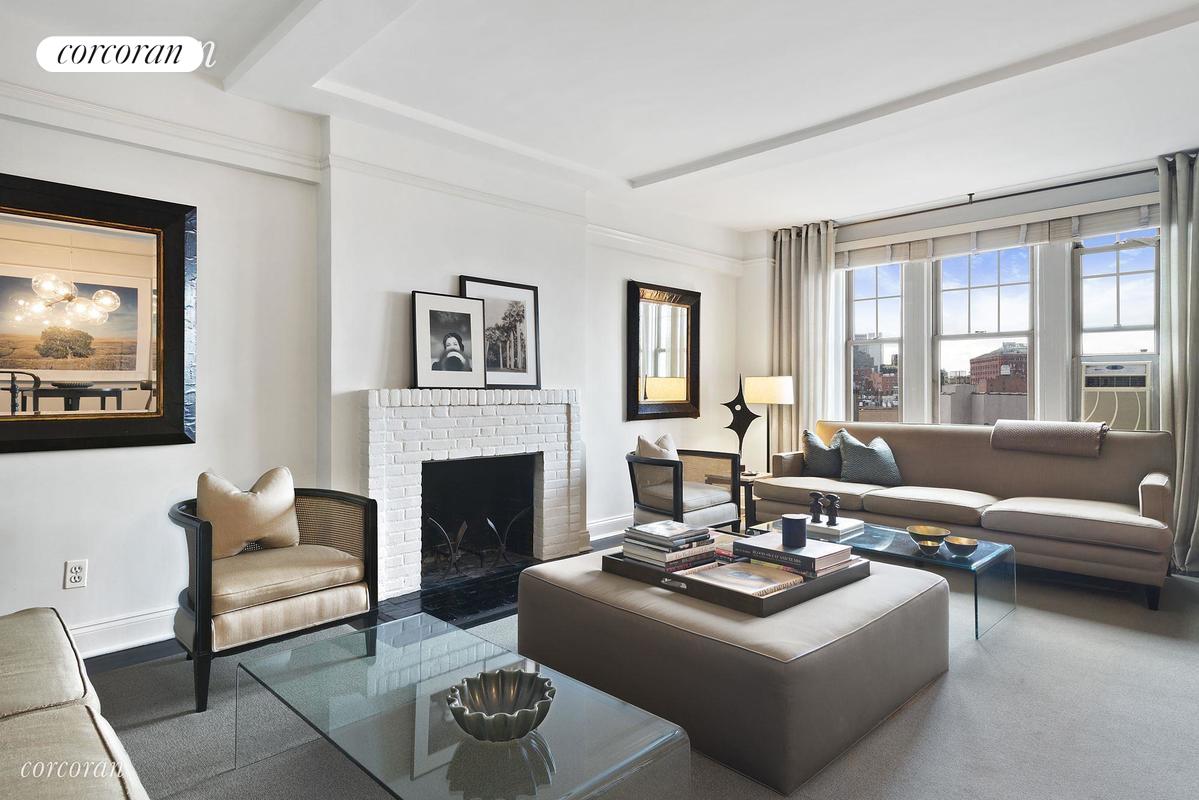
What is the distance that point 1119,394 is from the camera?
4.45 m

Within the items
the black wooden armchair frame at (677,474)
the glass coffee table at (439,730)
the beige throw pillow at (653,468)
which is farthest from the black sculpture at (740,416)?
the glass coffee table at (439,730)

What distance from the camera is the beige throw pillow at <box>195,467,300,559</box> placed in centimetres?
261

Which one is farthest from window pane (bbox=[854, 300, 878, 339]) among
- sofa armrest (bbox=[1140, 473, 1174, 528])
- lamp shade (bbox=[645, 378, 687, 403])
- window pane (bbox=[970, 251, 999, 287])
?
sofa armrest (bbox=[1140, 473, 1174, 528])

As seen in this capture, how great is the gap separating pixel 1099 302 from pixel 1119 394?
64cm

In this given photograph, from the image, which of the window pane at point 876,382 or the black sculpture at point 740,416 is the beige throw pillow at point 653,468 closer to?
the black sculpture at point 740,416

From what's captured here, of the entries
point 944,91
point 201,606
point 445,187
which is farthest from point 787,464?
A: point 201,606

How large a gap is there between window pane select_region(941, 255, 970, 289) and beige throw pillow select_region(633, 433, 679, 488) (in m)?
2.67

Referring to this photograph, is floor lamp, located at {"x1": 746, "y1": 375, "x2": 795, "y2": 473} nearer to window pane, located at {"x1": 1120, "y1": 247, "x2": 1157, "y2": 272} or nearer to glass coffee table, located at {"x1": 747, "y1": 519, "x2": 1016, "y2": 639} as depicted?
glass coffee table, located at {"x1": 747, "y1": 519, "x2": 1016, "y2": 639}

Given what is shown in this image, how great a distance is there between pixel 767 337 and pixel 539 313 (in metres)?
2.55

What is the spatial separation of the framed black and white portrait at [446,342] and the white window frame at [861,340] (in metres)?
3.39

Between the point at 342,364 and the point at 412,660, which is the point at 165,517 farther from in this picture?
the point at 412,660

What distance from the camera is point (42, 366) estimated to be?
2682 mm

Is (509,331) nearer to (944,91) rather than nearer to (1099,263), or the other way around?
(944,91)

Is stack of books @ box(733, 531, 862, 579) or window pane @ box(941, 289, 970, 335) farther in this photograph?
window pane @ box(941, 289, 970, 335)
